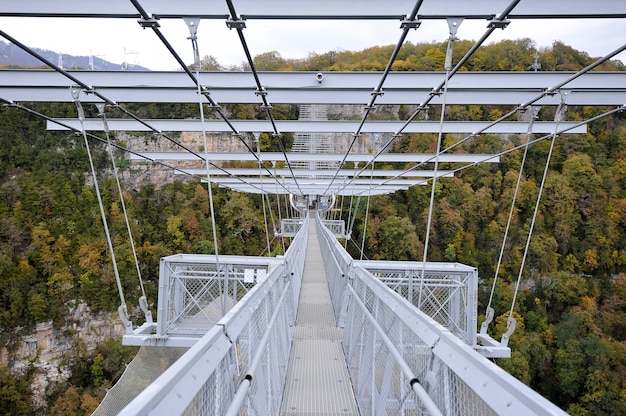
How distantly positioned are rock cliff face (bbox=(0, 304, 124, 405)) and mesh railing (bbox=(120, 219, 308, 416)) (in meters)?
33.4

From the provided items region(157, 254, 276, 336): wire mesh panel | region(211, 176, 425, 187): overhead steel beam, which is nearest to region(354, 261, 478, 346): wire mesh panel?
region(157, 254, 276, 336): wire mesh panel

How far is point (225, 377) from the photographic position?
1.55m

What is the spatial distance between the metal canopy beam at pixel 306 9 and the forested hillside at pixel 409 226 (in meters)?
30.1

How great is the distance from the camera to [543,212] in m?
40.1

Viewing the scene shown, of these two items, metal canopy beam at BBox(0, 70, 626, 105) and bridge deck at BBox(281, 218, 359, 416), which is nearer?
bridge deck at BBox(281, 218, 359, 416)

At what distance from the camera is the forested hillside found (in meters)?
32.7

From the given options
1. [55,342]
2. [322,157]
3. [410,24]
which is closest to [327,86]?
[410,24]

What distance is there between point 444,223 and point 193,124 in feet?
119

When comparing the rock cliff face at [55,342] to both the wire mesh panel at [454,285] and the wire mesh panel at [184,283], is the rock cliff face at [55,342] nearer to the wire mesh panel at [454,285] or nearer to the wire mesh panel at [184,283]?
the wire mesh panel at [184,283]

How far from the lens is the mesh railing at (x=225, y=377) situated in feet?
3.24

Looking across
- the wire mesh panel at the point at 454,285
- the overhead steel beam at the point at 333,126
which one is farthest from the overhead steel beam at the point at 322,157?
the wire mesh panel at the point at 454,285

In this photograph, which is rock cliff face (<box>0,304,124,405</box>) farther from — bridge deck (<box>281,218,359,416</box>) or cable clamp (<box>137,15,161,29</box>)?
cable clamp (<box>137,15,161,29</box>)

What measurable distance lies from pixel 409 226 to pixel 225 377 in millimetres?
35513

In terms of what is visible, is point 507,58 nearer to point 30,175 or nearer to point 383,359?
point 383,359
